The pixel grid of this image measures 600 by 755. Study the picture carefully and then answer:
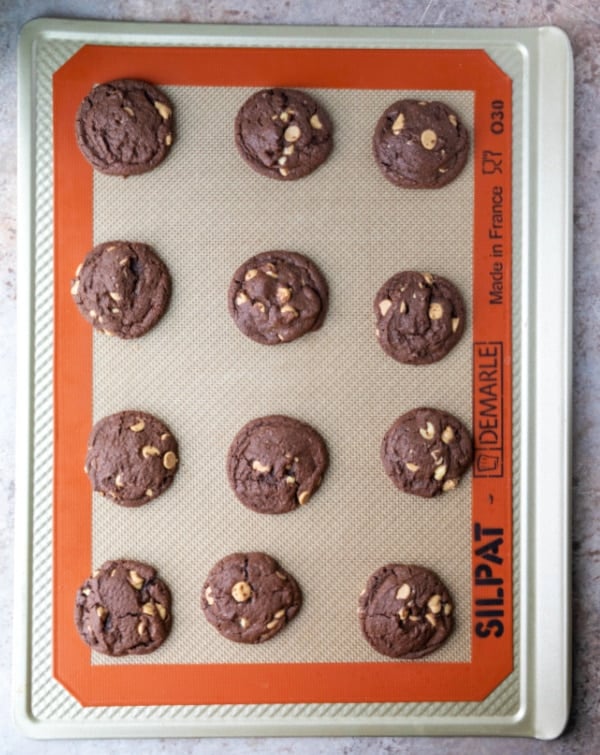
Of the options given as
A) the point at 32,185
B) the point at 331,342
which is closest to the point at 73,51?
the point at 32,185

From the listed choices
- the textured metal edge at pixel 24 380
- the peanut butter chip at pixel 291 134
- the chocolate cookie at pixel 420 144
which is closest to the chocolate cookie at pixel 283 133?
the peanut butter chip at pixel 291 134

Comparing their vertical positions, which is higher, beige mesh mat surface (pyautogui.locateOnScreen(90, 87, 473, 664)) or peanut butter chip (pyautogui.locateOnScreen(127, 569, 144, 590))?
beige mesh mat surface (pyautogui.locateOnScreen(90, 87, 473, 664))

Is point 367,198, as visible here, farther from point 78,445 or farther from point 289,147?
point 78,445

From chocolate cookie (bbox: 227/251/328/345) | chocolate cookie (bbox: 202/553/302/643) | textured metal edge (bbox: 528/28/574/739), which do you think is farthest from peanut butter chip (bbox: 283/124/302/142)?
chocolate cookie (bbox: 202/553/302/643)

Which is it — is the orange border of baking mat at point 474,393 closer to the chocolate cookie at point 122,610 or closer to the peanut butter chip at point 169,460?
the chocolate cookie at point 122,610

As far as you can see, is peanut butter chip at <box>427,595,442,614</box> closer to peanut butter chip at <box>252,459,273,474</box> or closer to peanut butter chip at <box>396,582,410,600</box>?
peanut butter chip at <box>396,582,410,600</box>
